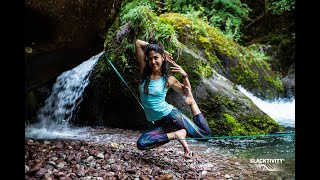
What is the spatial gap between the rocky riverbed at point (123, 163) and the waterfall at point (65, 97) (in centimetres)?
93

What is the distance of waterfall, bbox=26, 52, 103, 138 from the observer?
3.77m

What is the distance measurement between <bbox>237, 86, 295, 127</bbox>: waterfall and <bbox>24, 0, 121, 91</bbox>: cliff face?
7.41ft

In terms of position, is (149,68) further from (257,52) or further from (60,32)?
(257,52)

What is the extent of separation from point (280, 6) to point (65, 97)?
4.17m

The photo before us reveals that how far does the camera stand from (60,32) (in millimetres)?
2783

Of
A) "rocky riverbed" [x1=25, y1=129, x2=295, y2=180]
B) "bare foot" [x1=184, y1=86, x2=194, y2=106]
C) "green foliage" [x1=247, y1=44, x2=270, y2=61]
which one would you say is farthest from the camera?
"green foliage" [x1=247, y1=44, x2=270, y2=61]

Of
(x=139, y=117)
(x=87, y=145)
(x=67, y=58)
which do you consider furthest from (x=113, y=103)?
(x=87, y=145)

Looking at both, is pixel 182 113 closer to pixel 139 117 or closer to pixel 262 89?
pixel 139 117

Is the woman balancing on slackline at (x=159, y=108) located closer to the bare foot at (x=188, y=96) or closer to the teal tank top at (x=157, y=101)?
the teal tank top at (x=157, y=101)

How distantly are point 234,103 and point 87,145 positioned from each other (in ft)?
6.29

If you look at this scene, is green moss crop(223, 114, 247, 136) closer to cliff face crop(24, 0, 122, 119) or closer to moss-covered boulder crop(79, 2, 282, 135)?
moss-covered boulder crop(79, 2, 282, 135)

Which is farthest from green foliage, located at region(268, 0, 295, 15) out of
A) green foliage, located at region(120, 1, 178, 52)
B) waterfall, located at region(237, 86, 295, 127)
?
green foliage, located at region(120, 1, 178, 52)

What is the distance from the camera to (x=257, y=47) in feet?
20.8

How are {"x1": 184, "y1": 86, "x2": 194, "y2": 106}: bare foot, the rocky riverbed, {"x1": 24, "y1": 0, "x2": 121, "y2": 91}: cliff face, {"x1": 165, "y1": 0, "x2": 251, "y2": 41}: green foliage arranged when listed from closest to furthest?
1. the rocky riverbed
2. {"x1": 24, "y1": 0, "x2": 121, "y2": 91}: cliff face
3. {"x1": 184, "y1": 86, "x2": 194, "y2": 106}: bare foot
4. {"x1": 165, "y1": 0, "x2": 251, "y2": 41}: green foliage
